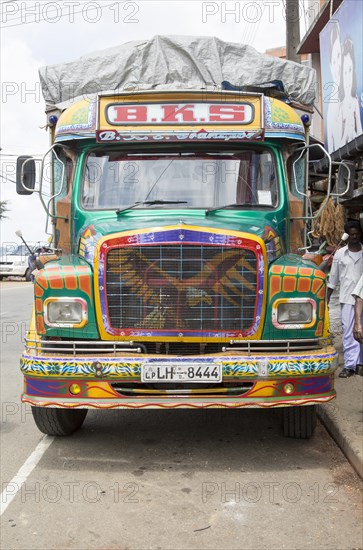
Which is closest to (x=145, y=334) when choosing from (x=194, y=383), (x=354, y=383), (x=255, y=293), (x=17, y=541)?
(x=194, y=383)

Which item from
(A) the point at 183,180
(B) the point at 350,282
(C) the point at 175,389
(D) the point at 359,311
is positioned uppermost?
(A) the point at 183,180

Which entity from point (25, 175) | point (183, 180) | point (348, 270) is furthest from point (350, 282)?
point (25, 175)

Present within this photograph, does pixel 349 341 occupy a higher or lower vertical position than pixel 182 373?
lower

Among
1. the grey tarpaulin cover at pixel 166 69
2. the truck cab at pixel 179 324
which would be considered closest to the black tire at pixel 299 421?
the truck cab at pixel 179 324

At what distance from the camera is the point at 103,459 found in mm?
5090

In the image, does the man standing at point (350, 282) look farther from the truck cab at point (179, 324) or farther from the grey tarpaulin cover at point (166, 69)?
the truck cab at point (179, 324)

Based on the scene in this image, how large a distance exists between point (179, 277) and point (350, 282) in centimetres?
338

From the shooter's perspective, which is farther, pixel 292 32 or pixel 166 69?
pixel 292 32

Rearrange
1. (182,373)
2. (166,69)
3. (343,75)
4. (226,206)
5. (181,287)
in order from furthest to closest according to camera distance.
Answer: (343,75) → (166,69) → (226,206) → (181,287) → (182,373)

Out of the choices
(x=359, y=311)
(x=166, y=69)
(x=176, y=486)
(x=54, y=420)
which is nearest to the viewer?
(x=176, y=486)

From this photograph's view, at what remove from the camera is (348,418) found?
584cm

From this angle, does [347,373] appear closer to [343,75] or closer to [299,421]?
[299,421]

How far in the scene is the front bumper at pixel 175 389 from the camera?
4723 millimetres

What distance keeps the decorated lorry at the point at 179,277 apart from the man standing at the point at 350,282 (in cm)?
194
